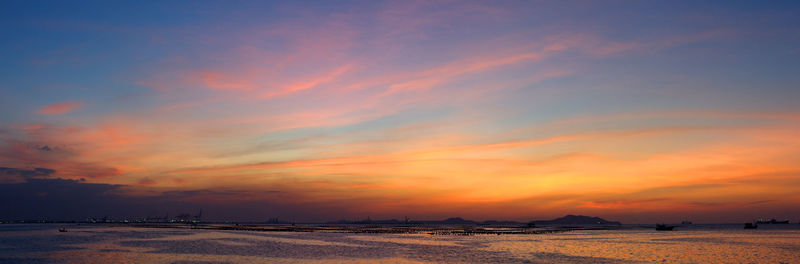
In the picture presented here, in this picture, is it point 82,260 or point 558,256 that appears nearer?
point 82,260

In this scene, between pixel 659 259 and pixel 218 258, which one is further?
pixel 659 259

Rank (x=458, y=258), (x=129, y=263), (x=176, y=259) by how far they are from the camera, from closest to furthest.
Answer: (x=129, y=263) < (x=176, y=259) < (x=458, y=258)

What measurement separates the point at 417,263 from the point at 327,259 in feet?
33.8

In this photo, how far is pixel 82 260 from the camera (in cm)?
4794

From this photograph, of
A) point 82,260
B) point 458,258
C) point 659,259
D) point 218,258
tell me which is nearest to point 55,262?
point 82,260

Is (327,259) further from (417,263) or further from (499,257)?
(499,257)

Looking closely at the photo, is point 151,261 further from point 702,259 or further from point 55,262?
point 702,259

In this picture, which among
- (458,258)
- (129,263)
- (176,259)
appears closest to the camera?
(129,263)

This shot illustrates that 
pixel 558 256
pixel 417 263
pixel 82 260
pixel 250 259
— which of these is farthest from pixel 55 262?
pixel 558 256

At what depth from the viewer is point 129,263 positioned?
45156 mm

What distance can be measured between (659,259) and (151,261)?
52964mm

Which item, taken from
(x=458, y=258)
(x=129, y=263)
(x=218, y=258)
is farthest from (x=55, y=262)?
(x=458, y=258)

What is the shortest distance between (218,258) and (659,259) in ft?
156

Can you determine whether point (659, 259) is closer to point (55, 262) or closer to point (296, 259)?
point (296, 259)
